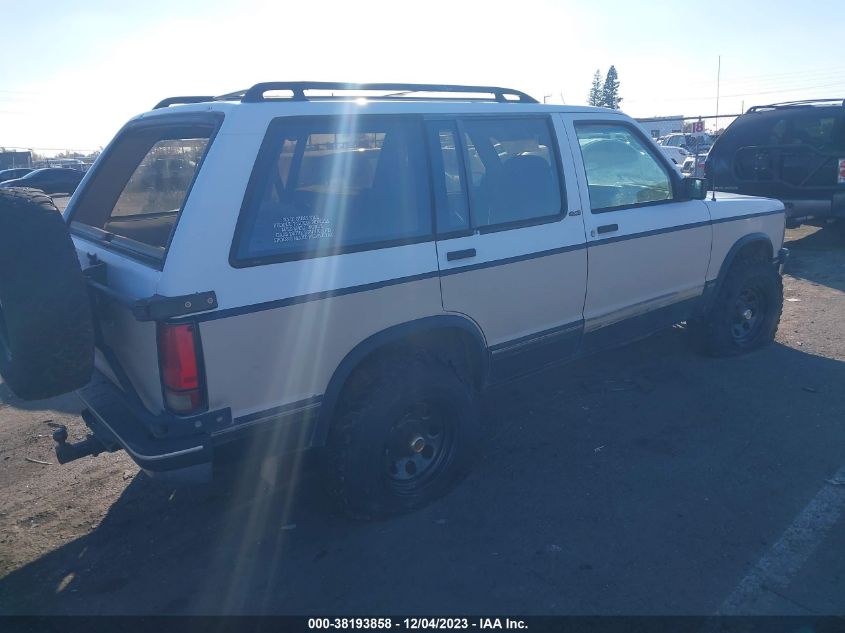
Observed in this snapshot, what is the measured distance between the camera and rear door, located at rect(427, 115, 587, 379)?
3.60m

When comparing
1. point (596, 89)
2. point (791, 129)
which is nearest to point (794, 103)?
point (791, 129)

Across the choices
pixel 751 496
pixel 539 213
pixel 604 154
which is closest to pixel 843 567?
pixel 751 496

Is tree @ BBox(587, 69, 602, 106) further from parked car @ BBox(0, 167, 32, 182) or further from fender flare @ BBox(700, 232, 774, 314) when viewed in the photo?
fender flare @ BBox(700, 232, 774, 314)

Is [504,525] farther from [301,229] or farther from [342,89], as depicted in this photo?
[342,89]

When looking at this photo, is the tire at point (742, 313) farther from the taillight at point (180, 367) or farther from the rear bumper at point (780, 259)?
the taillight at point (180, 367)

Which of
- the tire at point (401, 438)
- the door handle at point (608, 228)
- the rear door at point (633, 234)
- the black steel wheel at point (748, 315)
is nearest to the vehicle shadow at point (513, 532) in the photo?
the tire at point (401, 438)

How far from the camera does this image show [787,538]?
10.7 ft

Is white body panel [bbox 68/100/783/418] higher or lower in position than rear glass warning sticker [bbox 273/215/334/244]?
lower

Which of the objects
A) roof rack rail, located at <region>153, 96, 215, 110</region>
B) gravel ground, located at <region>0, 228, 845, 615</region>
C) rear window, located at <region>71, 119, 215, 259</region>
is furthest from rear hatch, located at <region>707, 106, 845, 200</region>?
rear window, located at <region>71, 119, 215, 259</region>

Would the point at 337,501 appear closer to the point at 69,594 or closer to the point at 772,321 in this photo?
the point at 69,594

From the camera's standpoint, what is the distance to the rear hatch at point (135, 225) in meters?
2.86

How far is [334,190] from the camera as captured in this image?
3266mm

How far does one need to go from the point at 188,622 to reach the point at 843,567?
282 centimetres

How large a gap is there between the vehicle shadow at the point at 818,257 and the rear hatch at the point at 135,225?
7104 mm
